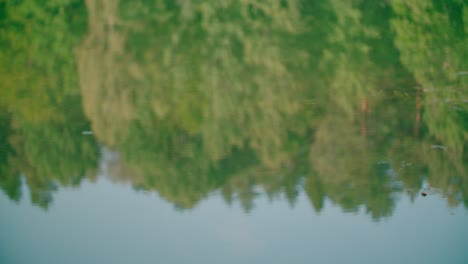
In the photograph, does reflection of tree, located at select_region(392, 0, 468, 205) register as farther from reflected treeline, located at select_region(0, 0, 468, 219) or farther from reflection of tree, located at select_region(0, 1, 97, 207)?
reflection of tree, located at select_region(0, 1, 97, 207)

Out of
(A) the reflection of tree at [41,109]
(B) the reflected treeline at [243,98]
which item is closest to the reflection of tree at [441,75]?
(B) the reflected treeline at [243,98]

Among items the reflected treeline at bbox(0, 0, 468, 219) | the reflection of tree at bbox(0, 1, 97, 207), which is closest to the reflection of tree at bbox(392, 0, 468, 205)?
the reflected treeline at bbox(0, 0, 468, 219)

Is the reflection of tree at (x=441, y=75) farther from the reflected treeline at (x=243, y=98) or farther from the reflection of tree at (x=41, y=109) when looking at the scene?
the reflection of tree at (x=41, y=109)

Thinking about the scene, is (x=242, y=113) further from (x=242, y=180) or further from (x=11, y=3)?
(x=11, y=3)

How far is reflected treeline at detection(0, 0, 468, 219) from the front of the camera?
9.94ft

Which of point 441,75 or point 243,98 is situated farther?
point 441,75

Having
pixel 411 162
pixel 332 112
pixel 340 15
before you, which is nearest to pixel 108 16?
pixel 340 15

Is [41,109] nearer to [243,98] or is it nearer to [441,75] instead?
[243,98]

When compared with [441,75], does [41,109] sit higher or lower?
lower

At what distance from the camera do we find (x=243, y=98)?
13.5ft

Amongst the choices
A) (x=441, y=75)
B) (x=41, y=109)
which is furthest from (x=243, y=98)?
(x=441, y=75)

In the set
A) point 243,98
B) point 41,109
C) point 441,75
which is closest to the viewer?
point 41,109

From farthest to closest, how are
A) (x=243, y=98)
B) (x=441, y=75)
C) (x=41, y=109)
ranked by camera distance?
1. (x=441, y=75)
2. (x=243, y=98)
3. (x=41, y=109)

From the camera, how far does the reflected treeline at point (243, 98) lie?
3029 millimetres
